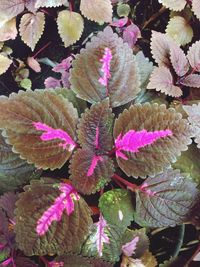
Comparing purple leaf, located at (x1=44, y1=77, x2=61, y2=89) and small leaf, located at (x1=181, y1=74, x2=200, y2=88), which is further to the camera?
purple leaf, located at (x1=44, y1=77, x2=61, y2=89)

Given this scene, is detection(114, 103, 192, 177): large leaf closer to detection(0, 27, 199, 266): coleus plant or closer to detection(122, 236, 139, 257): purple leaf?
detection(0, 27, 199, 266): coleus plant

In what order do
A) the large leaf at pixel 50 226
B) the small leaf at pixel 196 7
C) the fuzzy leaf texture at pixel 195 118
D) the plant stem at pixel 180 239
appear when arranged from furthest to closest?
the small leaf at pixel 196 7 → the plant stem at pixel 180 239 → the fuzzy leaf texture at pixel 195 118 → the large leaf at pixel 50 226

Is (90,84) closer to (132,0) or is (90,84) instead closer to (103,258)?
(103,258)

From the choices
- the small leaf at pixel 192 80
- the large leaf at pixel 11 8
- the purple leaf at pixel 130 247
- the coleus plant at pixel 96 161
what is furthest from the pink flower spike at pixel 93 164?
the large leaf at pixel 11 8

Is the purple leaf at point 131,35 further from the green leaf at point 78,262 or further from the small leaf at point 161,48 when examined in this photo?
the green leaf at point 78,262

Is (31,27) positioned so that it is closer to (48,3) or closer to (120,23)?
(48,3)

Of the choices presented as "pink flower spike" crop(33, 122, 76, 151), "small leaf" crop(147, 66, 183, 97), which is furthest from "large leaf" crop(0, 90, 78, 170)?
"small leaf" crop(147, 66, 183, 97)

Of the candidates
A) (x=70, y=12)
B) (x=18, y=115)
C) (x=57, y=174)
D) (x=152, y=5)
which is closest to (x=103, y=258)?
(x=57, y=174)
